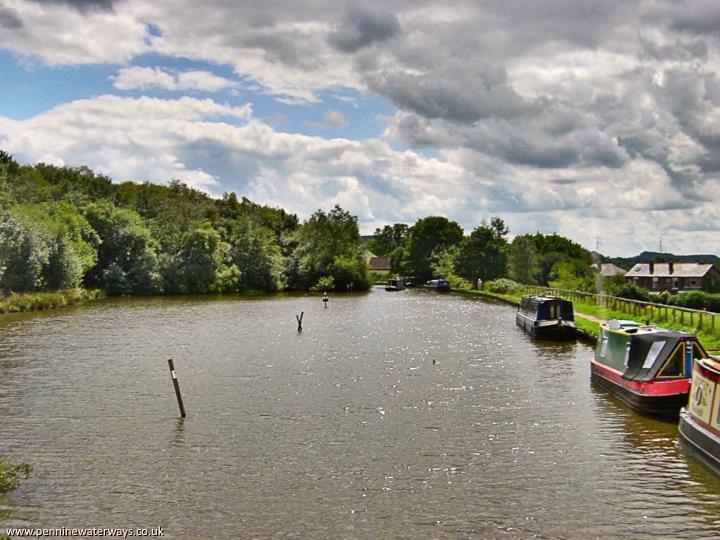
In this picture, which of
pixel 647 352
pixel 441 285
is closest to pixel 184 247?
pixel 441 285

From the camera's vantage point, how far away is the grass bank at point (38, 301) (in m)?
54.7

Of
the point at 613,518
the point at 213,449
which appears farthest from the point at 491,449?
the point at 213,449

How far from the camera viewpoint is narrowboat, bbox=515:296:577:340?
131 ft

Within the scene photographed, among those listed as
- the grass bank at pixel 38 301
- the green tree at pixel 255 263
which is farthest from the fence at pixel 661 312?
the green tree at pixel 255 263

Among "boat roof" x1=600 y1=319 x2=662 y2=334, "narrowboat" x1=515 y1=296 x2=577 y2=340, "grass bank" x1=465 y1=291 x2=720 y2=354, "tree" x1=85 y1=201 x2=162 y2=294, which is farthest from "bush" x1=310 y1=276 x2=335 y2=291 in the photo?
"boat roof" x1=600 y1=319 x2=662 y2=334

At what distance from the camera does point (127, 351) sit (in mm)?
34125

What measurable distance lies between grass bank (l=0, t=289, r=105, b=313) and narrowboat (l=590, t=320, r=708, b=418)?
47293 millimetres

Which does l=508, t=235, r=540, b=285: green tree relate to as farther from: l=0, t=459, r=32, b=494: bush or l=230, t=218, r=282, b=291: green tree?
l=0, t=459, r=32, b=494: bush

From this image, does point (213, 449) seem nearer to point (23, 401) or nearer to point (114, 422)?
point (114, 422)

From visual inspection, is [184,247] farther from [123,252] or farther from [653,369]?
[653,369]

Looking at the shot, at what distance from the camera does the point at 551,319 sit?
135 ft

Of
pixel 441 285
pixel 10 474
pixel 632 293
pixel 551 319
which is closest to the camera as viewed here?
pixel 10 474

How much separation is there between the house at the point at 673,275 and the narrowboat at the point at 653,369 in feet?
319

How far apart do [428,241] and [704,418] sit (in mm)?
115906
